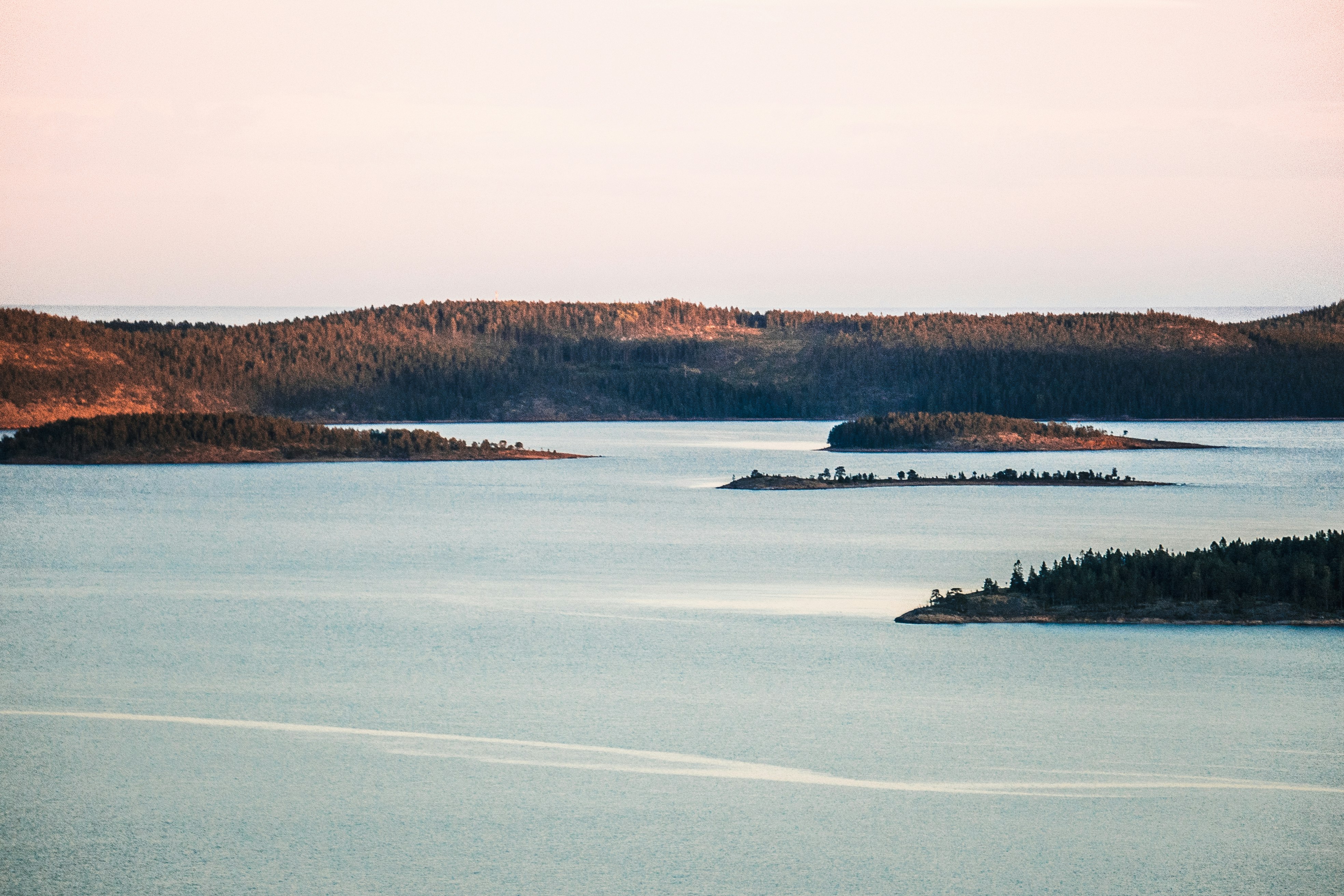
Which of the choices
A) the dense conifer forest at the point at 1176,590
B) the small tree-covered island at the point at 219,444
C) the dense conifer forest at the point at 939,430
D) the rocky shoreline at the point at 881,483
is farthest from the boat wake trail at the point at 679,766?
the dense conifer forest at the point at 939,430

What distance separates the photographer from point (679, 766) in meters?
21.9

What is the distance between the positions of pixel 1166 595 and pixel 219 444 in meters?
96.9

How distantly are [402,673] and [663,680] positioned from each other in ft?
15.6

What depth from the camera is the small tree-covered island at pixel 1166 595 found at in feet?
115

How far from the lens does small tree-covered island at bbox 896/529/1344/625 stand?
115 feet

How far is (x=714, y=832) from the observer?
61.5 feet

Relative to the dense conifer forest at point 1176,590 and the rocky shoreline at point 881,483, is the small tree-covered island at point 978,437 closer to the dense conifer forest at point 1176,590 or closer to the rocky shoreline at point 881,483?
the rocky shoreline at point 881,483

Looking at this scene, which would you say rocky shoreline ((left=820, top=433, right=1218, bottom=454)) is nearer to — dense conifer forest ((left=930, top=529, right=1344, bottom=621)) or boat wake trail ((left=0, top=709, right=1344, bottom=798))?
dense conifer forest ((left=930, top=529, right=1344, bottom=621))

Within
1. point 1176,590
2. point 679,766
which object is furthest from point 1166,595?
point 679,766

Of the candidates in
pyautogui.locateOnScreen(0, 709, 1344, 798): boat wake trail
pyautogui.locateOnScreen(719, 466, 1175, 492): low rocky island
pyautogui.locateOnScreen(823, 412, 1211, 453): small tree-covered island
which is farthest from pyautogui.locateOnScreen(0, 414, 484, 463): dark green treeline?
pyautogui.locateOnScreen(0, 709, 1344, 798): boat wake trail

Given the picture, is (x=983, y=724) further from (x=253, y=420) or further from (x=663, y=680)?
(x=253, y=420)

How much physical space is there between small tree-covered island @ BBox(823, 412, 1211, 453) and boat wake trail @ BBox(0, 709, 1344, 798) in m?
111

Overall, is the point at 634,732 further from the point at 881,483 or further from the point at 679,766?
the point at 881,483

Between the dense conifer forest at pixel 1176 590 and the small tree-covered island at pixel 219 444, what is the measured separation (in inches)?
3590
